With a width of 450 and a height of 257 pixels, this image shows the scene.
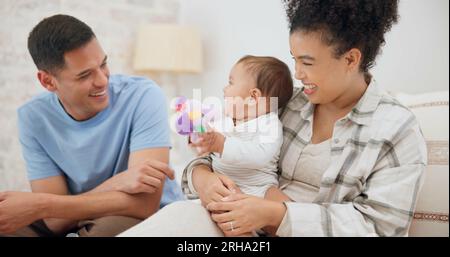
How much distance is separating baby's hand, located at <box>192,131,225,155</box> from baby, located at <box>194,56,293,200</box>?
0.06 metres

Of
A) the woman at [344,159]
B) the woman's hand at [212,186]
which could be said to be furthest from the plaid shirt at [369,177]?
the woman's hand at [212,186]

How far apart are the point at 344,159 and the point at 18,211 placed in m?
0.59

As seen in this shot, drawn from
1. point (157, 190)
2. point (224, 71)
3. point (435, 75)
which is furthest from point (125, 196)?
point (435, 75)

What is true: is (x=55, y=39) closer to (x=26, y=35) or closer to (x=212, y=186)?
(x=26, y=35)

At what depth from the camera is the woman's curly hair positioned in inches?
29.0

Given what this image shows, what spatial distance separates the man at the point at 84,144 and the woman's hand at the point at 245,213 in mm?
147

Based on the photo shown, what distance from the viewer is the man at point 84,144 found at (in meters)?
0.82

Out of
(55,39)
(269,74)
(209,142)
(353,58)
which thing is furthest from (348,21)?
(55,39)

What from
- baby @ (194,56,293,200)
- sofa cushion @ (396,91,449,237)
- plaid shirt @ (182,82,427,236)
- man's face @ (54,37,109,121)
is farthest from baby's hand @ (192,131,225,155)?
sofa cushion @ (396,91,449,237)

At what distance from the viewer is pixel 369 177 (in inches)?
30.5

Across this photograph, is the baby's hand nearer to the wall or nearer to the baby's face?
the baby's face

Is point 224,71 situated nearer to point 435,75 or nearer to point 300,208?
point 300,208

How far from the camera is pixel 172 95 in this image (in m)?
0.97

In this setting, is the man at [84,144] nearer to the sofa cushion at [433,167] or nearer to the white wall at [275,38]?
the white wall at [275,38]
